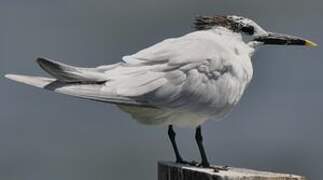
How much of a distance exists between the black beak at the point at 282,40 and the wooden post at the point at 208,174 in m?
2.09

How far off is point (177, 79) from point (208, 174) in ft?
5.68

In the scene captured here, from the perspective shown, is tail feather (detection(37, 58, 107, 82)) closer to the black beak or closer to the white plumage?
the white plumage

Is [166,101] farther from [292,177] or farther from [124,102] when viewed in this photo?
[292,177]

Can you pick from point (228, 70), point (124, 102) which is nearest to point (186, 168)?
point (124, 102)

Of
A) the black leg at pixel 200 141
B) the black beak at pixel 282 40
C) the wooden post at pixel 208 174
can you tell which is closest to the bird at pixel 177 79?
the black leg at pixel 200 141

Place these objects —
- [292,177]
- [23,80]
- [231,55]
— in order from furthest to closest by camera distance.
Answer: [231,55] < [23,80] < [292,177]

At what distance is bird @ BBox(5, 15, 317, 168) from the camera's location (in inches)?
279

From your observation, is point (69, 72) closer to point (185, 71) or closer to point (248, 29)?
point (185, 71)

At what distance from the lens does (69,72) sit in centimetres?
703

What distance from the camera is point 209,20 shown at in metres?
8.03

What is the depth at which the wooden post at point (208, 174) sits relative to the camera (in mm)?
5871

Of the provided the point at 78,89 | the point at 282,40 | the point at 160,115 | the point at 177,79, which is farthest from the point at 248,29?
the point at 78,89

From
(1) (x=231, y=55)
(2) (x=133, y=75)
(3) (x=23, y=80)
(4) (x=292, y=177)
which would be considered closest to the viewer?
(4) (x=292, y=177)

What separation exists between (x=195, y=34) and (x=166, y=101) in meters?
0.78
